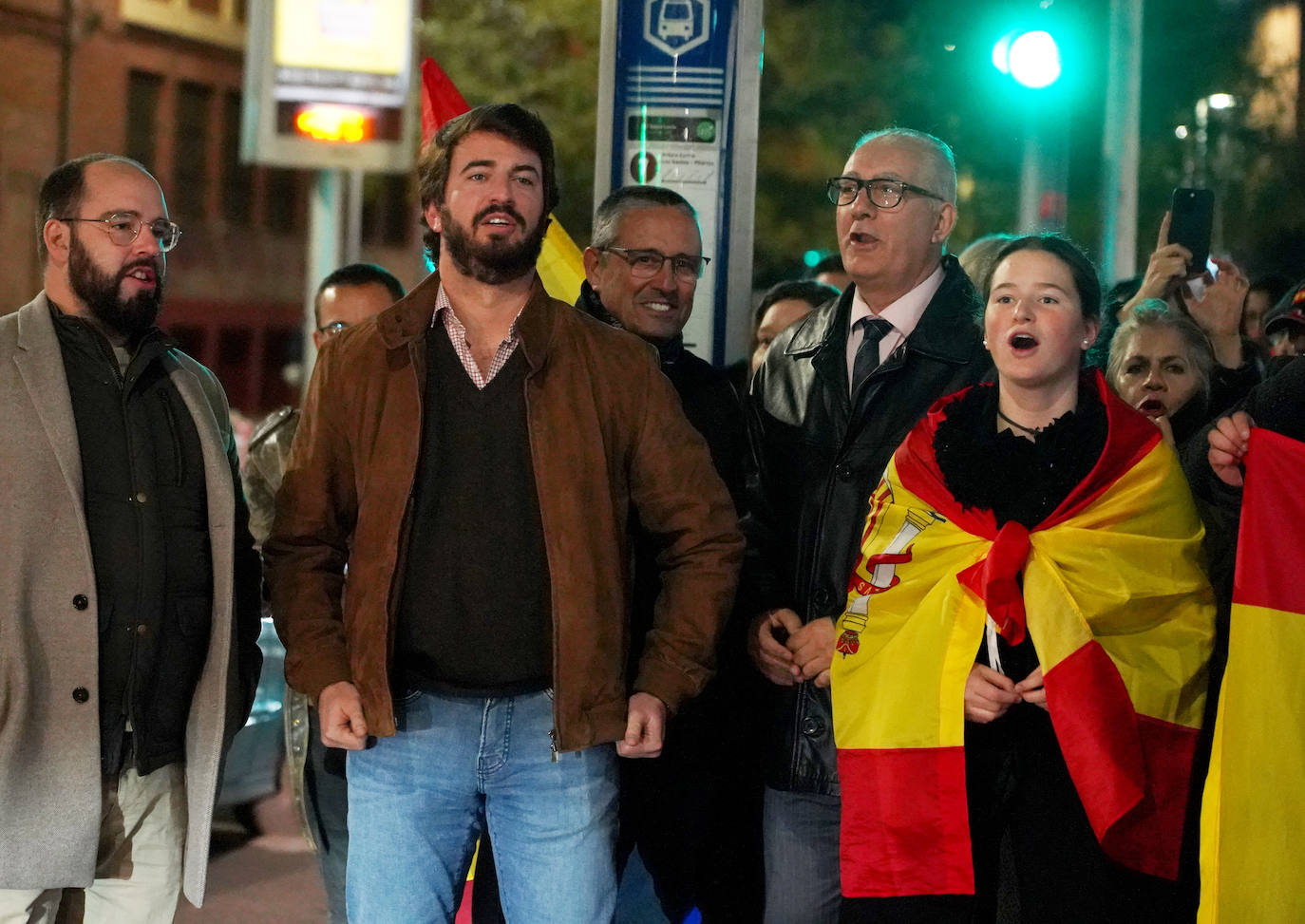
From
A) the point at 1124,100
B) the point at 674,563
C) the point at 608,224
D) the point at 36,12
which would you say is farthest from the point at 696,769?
the point at 36,12

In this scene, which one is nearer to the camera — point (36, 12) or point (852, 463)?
point (852, 463)

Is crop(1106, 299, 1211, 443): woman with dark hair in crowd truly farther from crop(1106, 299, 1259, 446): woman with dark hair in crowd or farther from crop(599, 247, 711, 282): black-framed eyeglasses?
crop(599, 247, 711, 282): black-framed eyeglasses

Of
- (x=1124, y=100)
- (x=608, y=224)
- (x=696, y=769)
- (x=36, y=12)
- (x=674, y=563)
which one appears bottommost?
(x=696, y=769)

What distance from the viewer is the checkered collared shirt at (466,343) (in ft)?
12.8

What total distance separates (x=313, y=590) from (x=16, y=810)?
→ 854 mm

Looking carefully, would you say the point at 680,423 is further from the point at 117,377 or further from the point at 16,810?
the point at 16,810

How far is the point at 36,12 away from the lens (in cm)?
2659

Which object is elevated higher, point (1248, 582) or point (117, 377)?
point (117, 377)

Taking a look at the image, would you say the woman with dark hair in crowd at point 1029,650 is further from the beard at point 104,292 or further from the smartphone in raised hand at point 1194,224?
the beard at point 104,292

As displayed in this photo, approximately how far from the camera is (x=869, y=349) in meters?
4.57

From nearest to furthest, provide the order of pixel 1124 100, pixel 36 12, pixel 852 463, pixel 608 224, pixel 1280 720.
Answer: pixel 1280 720, pixel 852 463, pixel 608 224, pixel 1124 100, pixel 36 12

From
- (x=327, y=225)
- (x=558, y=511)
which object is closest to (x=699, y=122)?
(x=558, y=511)

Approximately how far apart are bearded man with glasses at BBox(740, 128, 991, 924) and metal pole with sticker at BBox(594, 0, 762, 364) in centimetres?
132

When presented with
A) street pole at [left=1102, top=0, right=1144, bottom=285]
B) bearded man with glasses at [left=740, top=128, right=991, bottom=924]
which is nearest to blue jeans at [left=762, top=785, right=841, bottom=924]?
bearded man with glasses at [left=740, top=128, right=991, bottom=924]
